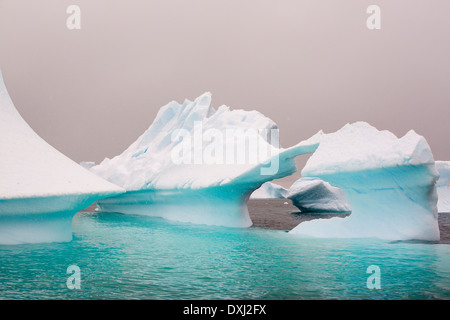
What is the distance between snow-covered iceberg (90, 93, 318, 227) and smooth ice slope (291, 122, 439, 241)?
50.5 inches

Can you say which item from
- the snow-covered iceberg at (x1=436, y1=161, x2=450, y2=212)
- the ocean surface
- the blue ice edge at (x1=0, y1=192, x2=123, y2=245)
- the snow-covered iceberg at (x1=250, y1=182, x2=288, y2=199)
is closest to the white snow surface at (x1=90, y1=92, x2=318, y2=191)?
the ocean surface

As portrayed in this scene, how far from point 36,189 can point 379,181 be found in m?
7.50

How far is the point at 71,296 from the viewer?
4.27 metres

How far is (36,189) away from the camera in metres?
7.86

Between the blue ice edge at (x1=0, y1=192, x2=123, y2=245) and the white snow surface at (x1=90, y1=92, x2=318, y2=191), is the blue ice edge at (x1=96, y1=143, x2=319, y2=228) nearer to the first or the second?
the white snow surface at (x1=90, y1=92, x2=318, y2=191)

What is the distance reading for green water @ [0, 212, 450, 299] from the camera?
14.8 feet

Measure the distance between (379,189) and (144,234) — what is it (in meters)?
6.25

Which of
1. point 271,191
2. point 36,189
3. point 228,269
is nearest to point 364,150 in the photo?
point 228,269

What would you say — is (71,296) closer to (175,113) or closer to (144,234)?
(144,234)

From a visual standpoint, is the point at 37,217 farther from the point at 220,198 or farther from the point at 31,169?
the point at 220,198

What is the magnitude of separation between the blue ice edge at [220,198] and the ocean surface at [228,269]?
3238 mm

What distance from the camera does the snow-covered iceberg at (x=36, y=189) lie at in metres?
7.84

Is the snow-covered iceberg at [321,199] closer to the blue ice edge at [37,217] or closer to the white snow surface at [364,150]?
the white snow surface at [364,150]

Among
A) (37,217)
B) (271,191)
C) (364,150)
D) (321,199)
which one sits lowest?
(37,217)
